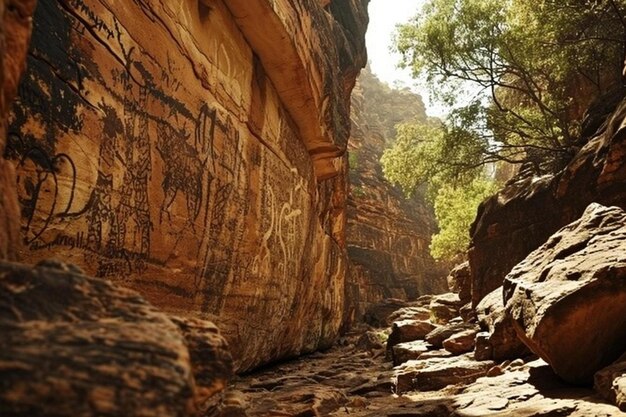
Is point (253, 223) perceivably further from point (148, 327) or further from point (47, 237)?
point (148, 327)

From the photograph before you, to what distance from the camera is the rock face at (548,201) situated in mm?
7629

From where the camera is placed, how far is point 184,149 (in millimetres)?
5320

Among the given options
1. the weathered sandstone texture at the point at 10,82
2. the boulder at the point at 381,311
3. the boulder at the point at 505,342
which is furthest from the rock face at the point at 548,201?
the boulder at the point at 381,311

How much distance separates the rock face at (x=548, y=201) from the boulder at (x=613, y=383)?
15.5ft

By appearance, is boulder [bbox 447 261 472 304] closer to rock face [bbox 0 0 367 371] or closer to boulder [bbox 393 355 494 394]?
rock face [bbox 0 0 367 371]

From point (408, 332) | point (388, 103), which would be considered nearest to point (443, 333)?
point (408, 332)

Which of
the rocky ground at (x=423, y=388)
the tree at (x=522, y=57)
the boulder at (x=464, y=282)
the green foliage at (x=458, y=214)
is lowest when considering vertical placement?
the rocky ground at (x=423, y=388)

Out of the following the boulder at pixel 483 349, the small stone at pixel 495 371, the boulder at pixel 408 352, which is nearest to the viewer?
the small stone at pixel 495 371

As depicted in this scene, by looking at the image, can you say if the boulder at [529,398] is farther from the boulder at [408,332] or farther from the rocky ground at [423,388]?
the boulder at [408,332]

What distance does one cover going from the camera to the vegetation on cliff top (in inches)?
464

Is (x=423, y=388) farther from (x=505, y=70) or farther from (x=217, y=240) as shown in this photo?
(x=505, y=70)

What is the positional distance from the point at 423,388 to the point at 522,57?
11.4m

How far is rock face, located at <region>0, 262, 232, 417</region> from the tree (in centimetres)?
1224

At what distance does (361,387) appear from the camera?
22.5ft
